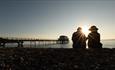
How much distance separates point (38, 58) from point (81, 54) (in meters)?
2.73

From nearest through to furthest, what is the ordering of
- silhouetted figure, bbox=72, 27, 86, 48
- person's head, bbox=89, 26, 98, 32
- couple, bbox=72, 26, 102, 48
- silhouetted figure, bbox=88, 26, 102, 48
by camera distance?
person's head, bbox=89, 26, 98, 32 → silhouetted figure, bbox=88, 26, 102, 48 → couple, bbox=72, 26, 102, 48 → silhouetted figure, bbox=72, 27, 86, 48

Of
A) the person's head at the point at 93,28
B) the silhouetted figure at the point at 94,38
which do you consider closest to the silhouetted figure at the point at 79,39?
the silhouetted figure at the point at 94,38

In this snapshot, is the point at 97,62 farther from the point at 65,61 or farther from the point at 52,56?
the point at 52,56

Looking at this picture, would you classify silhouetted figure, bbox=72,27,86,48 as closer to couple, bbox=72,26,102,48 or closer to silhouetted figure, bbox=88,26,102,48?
couple, bbox=72,26,102,48

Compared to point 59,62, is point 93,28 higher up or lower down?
higher up

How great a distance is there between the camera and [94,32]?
20.9m

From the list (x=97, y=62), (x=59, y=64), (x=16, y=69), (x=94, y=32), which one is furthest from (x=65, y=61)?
(x=94, y=32)

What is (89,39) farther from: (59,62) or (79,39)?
(59,62)

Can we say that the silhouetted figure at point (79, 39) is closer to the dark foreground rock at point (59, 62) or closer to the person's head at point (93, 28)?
the person's head at point (93, 28)

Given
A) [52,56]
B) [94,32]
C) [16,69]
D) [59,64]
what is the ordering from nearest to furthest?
[16,69] < [59,64] < [52,56] < [94,32]

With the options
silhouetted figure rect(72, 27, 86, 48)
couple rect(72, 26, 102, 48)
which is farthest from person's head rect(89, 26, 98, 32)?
silhouetted figure rect(72, 27, 86, 48)

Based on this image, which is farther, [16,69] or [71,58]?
[71,58]

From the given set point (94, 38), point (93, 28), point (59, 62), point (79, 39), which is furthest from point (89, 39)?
point (59, 62)

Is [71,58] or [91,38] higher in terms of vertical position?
[91,38]
